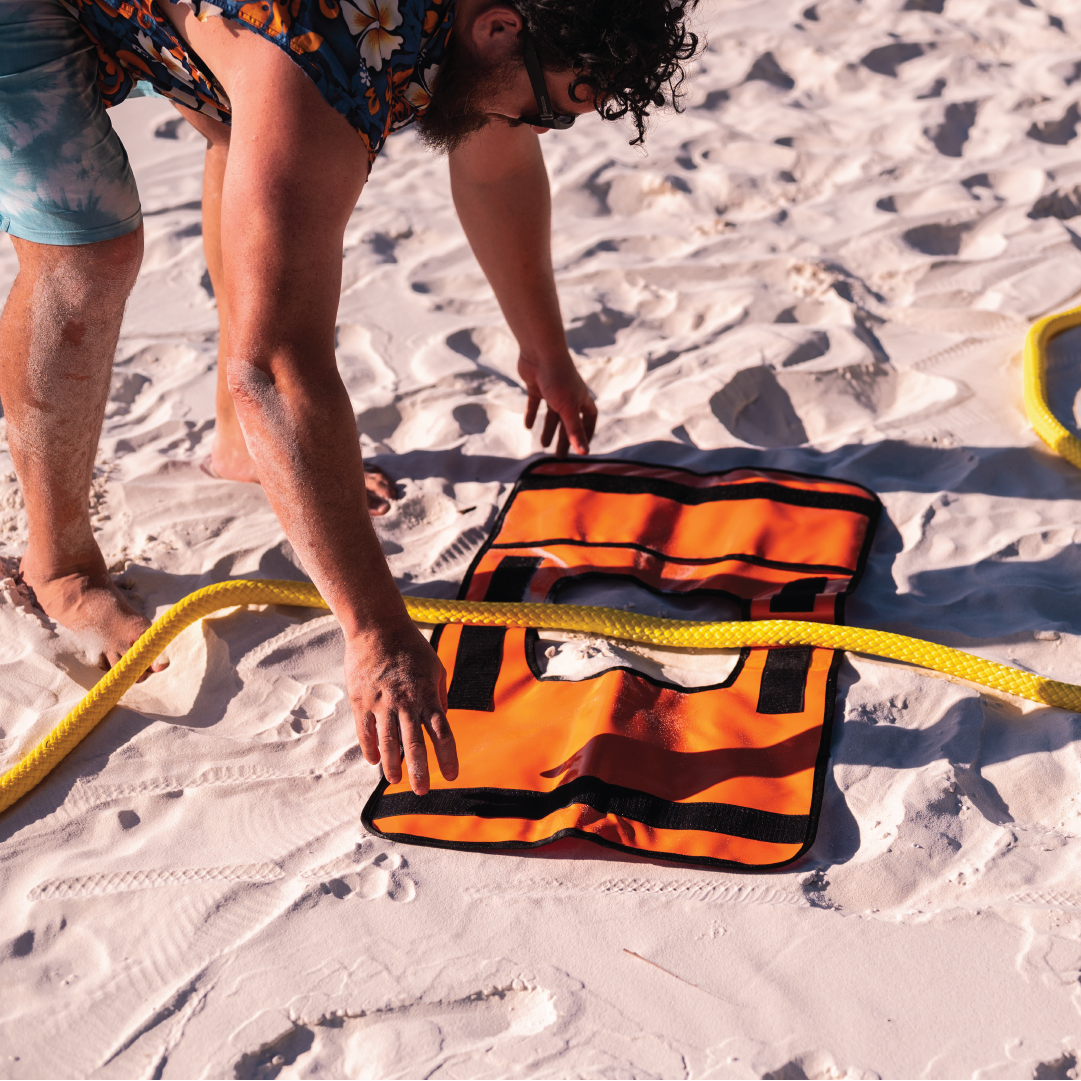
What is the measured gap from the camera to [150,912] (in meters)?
1.39

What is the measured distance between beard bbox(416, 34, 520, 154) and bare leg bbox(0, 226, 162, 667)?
562 millimetres

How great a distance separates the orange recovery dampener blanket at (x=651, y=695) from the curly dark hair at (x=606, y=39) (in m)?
0.84

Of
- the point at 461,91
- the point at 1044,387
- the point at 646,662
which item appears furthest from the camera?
the point at 1044,387

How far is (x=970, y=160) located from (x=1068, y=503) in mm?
1734

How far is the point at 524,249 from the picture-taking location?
6.55 feet

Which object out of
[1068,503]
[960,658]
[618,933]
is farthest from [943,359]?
[618,933]

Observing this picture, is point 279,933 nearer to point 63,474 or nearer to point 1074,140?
point 63,474

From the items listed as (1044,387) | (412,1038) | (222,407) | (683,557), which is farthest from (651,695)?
(1044,387)

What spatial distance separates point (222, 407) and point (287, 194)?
1139mm

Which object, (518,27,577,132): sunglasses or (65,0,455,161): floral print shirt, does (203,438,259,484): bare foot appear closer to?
(65,0,455,161): floral print shirt

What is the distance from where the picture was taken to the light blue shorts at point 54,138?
1479 millimetres

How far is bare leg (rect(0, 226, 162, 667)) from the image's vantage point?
1660 millimetres

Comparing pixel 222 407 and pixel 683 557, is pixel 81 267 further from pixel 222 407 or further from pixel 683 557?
pixel 683 557

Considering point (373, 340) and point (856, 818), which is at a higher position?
point (373, 340)
